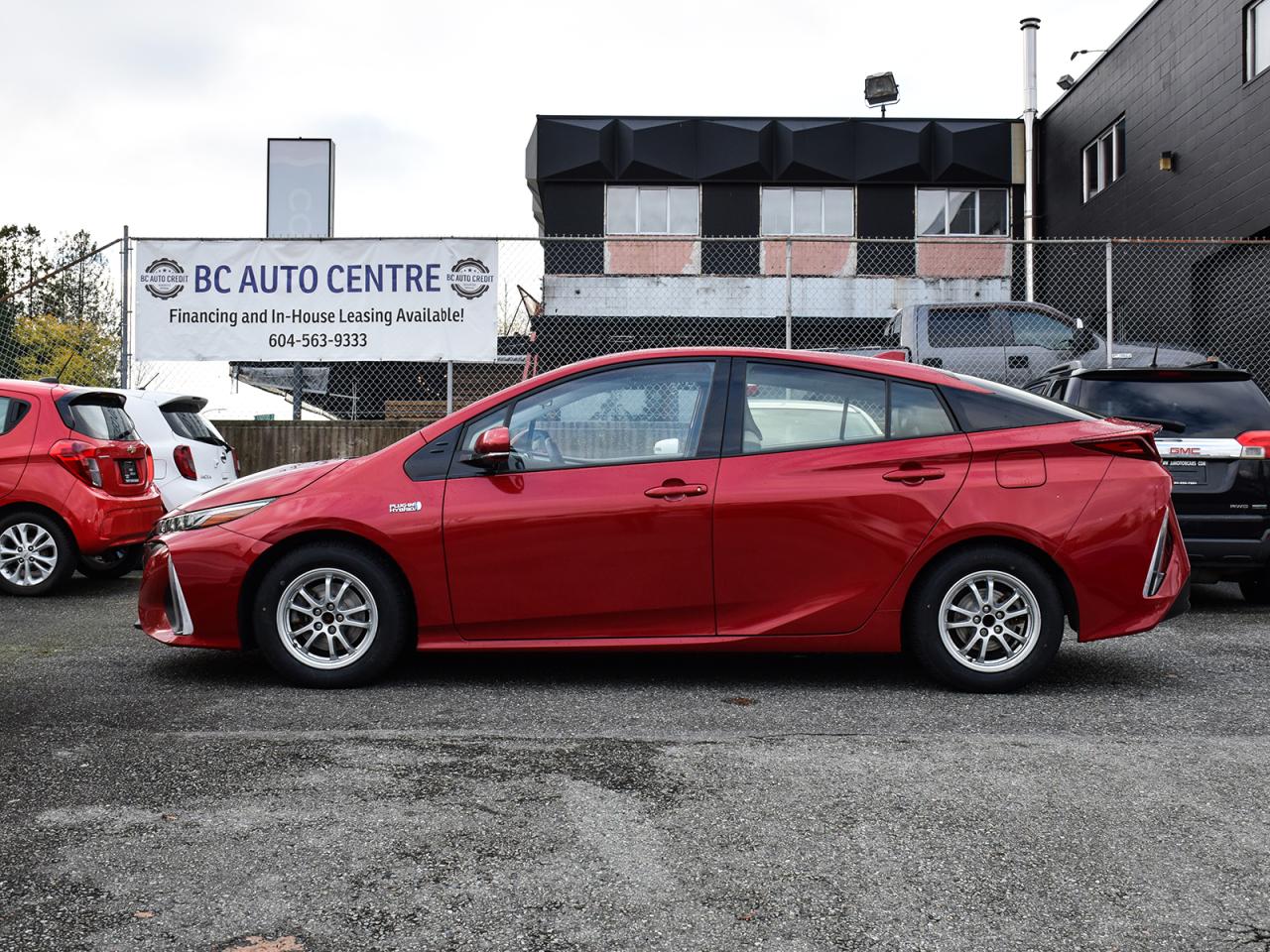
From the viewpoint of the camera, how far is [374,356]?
43.6 ft

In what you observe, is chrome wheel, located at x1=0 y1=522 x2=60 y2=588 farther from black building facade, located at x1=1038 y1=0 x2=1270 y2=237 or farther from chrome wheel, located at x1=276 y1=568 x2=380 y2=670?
black building facade, located at x1=1038 y1=0 x2=1270 y2=237

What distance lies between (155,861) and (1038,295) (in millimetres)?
21715

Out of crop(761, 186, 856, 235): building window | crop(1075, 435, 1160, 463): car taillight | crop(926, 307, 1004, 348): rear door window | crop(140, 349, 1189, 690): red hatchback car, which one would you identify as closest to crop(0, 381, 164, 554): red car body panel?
crop(140, 349, 1189, 690): red hatchback car

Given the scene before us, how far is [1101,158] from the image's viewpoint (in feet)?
83.1

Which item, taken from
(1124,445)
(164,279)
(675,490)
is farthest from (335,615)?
(164,279)

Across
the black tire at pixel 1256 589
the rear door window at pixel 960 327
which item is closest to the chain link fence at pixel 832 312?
the rear door window at pixel 960 327

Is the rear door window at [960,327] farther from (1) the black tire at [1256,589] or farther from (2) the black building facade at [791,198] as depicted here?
(2) the black building facade at [791,198]

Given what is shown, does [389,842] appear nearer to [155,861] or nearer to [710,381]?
[155,861]

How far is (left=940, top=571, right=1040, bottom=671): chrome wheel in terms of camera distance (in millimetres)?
5414

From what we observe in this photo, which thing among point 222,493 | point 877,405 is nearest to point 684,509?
point 877,405

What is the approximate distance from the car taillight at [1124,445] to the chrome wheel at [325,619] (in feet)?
10.7

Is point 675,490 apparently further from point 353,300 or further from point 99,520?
point 353,300

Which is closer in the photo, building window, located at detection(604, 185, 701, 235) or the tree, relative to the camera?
the tree

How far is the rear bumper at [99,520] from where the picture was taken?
Answer: 343 inches
